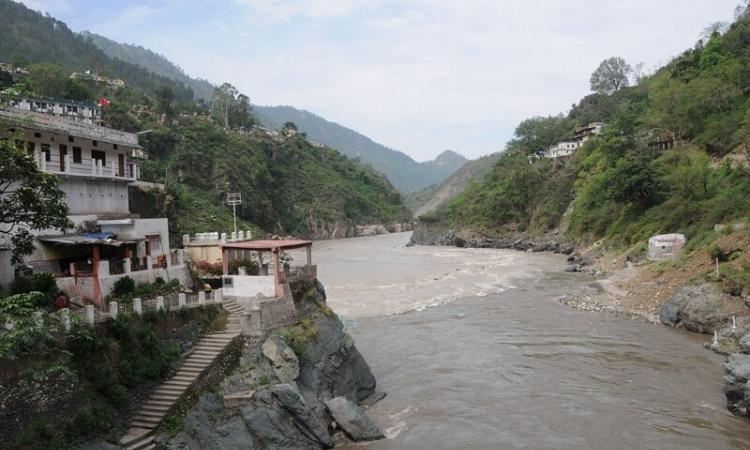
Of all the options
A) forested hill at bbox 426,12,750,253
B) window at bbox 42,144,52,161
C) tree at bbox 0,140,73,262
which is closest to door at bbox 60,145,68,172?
window at bbox 42,144,52,161

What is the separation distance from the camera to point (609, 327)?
24906mm

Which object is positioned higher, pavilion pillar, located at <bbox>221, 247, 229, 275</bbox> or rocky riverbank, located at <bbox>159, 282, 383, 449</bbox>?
pavilion pillar, located at <bbox>221, 247, 229, 275</bbox>

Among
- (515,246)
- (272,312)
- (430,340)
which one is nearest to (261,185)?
(515,246)

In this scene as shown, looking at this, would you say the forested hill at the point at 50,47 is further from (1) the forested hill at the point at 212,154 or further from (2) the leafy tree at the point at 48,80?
(2) the leafy tree at the point at 48,80

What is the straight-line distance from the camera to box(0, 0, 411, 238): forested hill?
227ft

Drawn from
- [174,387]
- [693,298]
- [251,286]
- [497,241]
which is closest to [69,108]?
[251,286]

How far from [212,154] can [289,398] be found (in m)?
74.0

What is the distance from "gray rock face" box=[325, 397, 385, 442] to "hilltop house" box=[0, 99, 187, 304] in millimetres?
6864

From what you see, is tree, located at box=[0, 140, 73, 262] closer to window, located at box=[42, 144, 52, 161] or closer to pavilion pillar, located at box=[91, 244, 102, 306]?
pavilion pillar, located at box=[91, 244, 102, 306]

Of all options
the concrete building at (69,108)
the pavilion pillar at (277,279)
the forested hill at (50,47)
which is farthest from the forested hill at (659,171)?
the forested hill at (50,47)

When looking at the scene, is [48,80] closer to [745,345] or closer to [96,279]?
[96,279]

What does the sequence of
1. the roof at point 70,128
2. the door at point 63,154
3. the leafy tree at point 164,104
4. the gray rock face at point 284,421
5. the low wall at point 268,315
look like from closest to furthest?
the gray rock face at point 284,421 < the low wall at point 268,315 < the roof at point 70,128 < the door at point 63,154 < the leafy tree at point 164,104

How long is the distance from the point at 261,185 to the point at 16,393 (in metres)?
88.5

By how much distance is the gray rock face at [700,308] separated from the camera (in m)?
22.4
